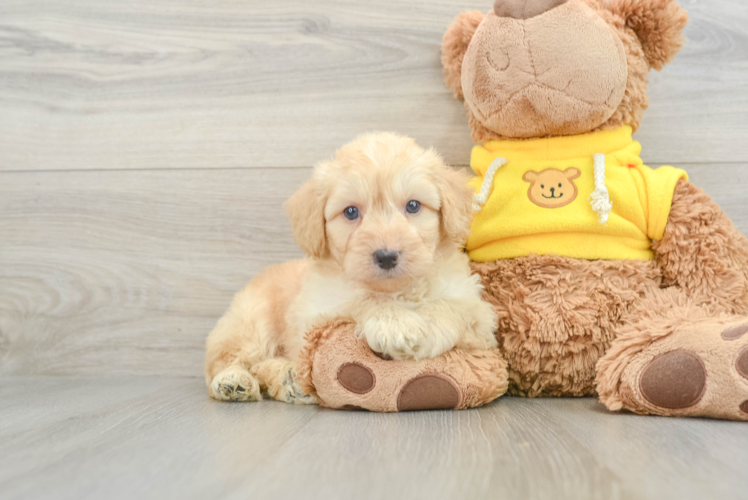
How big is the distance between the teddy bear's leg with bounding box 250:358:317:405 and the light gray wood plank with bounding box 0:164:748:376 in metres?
0.48

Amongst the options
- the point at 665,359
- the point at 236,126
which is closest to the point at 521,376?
the point at 665,359

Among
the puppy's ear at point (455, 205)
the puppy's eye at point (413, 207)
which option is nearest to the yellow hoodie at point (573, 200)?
the puppy's ear at point (455, 205)

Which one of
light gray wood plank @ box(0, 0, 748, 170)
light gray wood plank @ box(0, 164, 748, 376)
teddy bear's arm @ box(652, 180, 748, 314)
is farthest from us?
light gray wood plank @ box(0, 164, 748, 376)

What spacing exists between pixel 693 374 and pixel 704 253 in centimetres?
42

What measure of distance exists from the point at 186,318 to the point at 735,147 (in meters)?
1.97

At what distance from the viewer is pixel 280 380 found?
1570 mm

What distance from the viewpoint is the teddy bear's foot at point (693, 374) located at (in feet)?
3.66

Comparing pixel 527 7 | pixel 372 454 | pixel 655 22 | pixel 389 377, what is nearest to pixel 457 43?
pixel 527 7

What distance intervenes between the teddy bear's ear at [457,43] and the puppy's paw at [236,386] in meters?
1.08

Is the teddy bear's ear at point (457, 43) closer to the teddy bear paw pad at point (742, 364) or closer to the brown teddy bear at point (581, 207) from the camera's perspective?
the brown teddy bear at point (581, 207)

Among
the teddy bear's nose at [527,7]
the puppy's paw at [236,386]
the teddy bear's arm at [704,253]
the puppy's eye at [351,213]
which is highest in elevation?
the teddy bear's nose at [527,7]

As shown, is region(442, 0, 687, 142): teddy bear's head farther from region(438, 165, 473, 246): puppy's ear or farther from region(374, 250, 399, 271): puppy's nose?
region(374, 250, 399, 271): puppy's nose

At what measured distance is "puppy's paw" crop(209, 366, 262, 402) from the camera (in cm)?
158

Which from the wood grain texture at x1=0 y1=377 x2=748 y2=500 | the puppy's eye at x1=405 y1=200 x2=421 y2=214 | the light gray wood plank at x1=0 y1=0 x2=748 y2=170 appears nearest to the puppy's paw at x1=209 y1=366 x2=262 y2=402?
the wood grain texture at x1=0 y1=377 x2=748 y2=500
